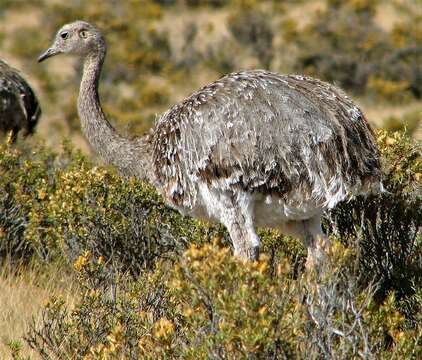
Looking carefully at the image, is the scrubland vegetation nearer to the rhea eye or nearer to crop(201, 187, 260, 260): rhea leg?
crop(201, 187, 260, 260): rhea leg

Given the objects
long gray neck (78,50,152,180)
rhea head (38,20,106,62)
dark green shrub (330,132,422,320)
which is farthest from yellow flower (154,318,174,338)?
rhea head (38,20,106,62)

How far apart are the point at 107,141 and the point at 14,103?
200 centimetres

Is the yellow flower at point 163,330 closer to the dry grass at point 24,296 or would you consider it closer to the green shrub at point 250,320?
the green shrub at point 250,320

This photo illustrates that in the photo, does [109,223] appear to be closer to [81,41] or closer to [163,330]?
[81,41]

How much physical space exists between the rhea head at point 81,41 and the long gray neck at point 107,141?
0.33m

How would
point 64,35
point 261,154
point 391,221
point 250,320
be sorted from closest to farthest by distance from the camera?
point 250,320 < point 261,154 < point 391,221 < point 64,35

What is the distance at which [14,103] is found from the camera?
24.3 feet

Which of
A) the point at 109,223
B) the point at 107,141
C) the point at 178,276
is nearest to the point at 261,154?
the point at 178,276

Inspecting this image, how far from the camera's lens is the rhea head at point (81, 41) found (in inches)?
250

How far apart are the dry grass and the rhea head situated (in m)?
1.38

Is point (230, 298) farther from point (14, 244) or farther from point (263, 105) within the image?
point (14, 244)

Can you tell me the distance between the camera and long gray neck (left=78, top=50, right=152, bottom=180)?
542 centimetres

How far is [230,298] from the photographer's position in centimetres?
359

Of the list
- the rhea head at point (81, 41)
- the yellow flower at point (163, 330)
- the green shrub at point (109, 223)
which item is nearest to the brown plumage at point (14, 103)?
the rhea head at point (81, 41)
